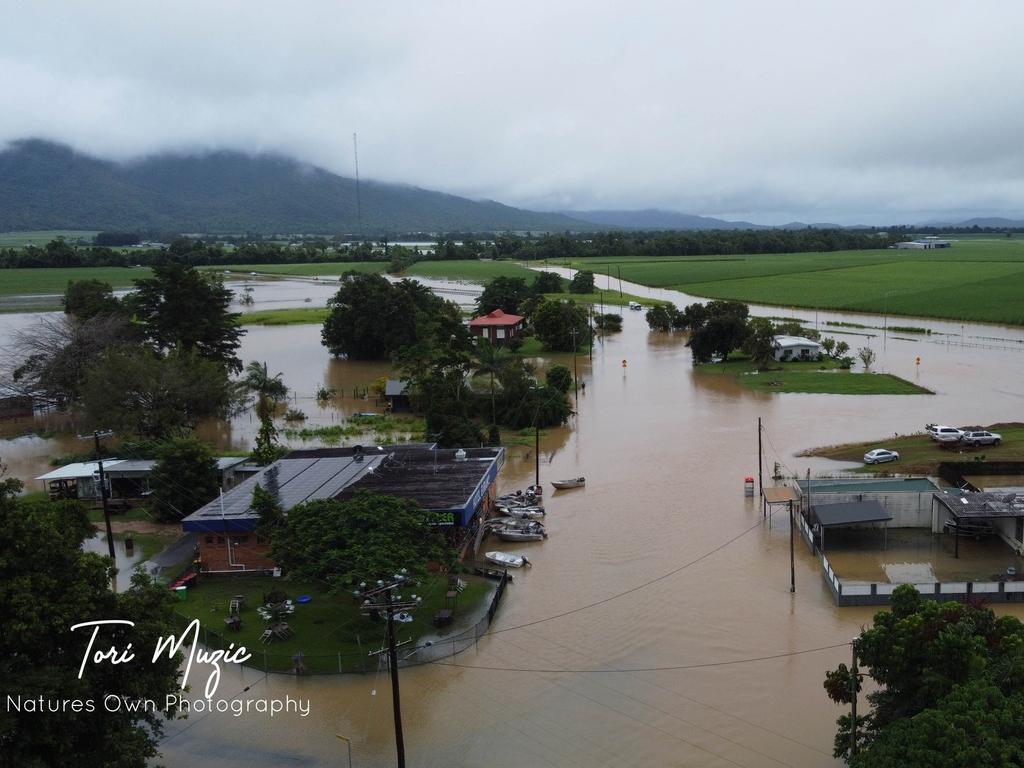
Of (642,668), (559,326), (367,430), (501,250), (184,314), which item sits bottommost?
(642,668)

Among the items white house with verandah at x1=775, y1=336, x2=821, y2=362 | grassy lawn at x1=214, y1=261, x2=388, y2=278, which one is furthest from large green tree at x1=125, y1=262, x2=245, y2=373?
grassy lawn at x1=214, y1=261, x2=388, y2=278

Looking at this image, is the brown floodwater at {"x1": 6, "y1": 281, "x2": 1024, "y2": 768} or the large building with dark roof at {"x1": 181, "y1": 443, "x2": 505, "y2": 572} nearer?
the brown floodwater at {"x1": 6, "y1": 281, "x2": 1024, "y2": 768}

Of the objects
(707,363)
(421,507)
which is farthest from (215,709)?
(707,363)

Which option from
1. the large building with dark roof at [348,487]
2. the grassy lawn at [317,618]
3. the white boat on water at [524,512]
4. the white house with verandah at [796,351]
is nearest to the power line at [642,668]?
the grassy lawn at [317,618]

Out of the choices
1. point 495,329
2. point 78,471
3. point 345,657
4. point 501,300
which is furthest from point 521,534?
point 501,300

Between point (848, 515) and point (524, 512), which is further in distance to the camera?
point (524, 512)

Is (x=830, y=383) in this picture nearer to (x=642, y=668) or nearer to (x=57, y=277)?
(x=642, y=668)

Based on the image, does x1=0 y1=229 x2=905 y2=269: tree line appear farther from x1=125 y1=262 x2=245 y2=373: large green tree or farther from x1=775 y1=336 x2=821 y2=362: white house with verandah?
x1=775 y1=336 x2=821 y2=362: white house with verandah
